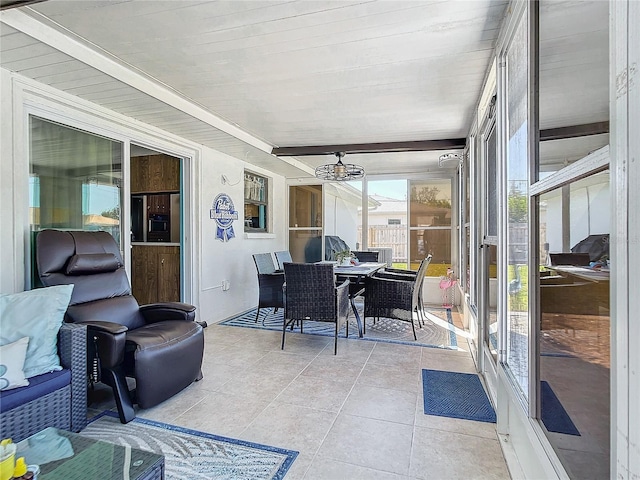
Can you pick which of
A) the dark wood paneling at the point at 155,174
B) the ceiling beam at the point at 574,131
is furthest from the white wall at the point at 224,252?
the ceiling beam at the point at 574,131

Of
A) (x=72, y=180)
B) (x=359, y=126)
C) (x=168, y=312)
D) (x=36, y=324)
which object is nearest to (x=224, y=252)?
(x=168, y=312)

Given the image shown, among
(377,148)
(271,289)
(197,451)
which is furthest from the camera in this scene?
(377,148)

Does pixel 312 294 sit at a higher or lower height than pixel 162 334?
higher

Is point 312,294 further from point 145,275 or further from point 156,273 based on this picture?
point 145,275

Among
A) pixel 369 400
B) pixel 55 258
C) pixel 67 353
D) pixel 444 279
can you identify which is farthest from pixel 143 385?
pixel 444 279

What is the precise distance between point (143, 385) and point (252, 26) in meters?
2.38

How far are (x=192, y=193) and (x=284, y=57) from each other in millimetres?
2509

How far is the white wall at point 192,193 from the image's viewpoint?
2500 mm

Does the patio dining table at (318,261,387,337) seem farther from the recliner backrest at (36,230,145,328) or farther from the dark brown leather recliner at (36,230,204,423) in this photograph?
the recliner backrest at (36,230,145,328)

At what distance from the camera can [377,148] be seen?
4.96 metres

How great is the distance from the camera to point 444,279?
6238mm

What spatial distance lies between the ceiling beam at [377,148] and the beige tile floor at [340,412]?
2668 millimetres

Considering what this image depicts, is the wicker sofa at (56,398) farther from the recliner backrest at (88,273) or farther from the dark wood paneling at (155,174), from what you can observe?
the dark wood paneling at (155,174)

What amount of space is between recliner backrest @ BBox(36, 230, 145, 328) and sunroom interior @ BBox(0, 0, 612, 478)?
0.31 meters
